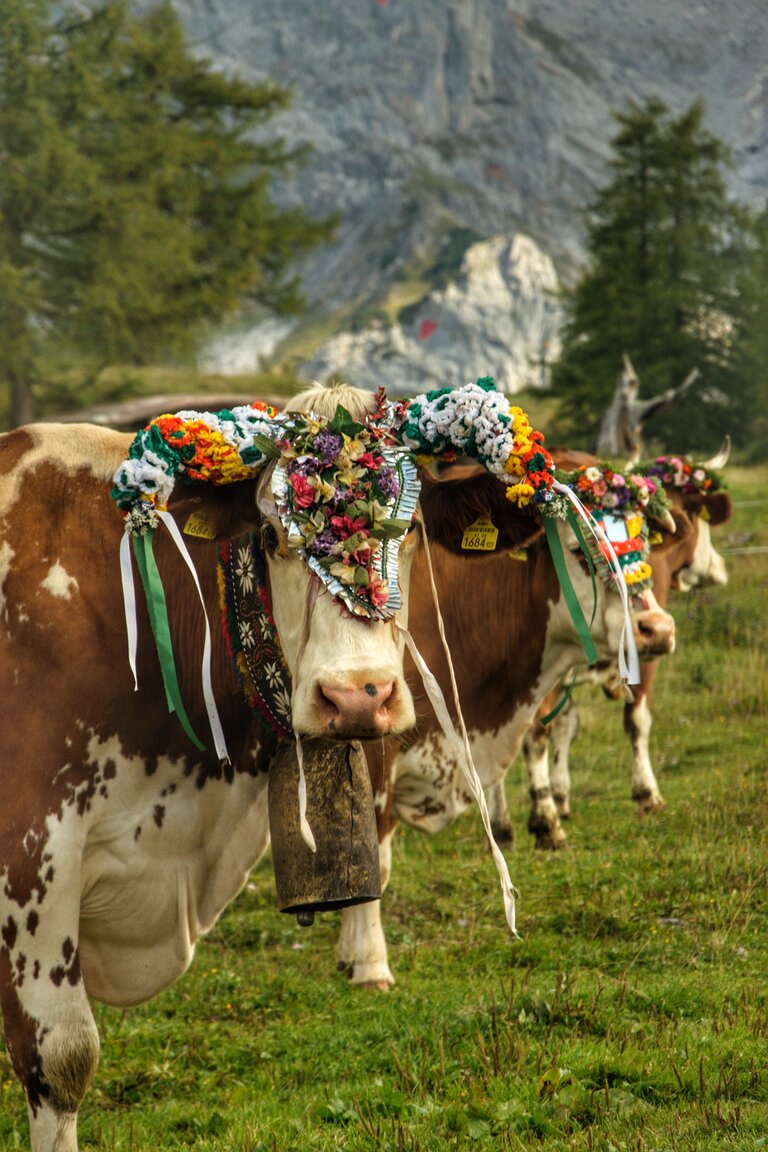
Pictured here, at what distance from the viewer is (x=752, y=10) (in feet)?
458

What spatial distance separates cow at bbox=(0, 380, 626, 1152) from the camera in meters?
3.39

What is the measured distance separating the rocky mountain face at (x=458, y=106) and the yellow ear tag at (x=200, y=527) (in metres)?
119

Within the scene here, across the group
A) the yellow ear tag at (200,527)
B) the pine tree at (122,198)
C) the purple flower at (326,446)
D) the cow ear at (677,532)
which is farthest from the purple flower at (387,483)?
the pine tree at (122,198)

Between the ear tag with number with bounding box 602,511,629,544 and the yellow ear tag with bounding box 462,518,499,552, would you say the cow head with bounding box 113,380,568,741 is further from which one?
the ear tag with number with bounding box 602,511,629,544

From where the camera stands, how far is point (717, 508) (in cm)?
1106

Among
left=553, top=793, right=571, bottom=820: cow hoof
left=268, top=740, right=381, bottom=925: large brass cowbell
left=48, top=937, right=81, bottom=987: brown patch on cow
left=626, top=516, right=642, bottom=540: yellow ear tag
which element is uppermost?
left=268, top=740, right=381, bottom=925: large brass cowbell

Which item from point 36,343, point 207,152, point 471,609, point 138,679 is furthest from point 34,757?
point 207,152

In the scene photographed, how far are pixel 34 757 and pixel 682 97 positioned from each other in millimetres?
161963

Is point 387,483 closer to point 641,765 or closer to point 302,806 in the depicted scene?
point 302,806

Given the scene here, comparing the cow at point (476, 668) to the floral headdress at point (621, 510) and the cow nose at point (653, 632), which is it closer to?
the cow nose at point (653, 632)

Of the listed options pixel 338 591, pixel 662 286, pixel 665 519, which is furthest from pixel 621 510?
pixel 662 286

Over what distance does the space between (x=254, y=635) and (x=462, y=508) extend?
0.91 meters

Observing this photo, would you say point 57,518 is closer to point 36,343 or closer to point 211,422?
point 211,422

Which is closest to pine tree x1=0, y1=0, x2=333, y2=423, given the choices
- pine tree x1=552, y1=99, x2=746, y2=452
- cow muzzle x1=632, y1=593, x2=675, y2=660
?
pine tree x1=552, y1=99, x2=746, y2=452
